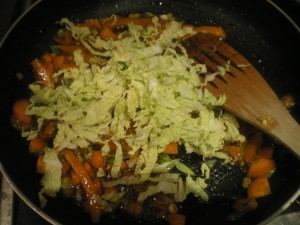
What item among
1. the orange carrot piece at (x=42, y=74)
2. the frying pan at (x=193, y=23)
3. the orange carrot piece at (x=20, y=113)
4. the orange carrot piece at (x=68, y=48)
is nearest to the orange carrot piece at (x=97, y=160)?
the frying pan at (x=193, y=23)

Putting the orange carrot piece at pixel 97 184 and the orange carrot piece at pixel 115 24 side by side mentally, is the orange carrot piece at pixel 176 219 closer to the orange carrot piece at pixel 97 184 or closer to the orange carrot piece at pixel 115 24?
the orange carrot piece at pixel 97 184

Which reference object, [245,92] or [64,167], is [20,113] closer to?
[64,167]

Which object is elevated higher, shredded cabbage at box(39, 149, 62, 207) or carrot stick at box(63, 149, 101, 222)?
carrot stick at box(63, 149, 101, 222)

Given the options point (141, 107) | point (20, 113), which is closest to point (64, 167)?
point (20, 113)

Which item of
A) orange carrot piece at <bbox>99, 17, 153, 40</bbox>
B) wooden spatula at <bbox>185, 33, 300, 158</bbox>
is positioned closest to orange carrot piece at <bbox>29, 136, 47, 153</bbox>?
orange carrot piece at <bbox>99, 17, 153, 40</bbox>

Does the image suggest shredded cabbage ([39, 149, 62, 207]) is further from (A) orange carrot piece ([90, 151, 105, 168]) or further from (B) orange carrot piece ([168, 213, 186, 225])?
(B) orange carrot piece ([168, 213, 186, 225])
